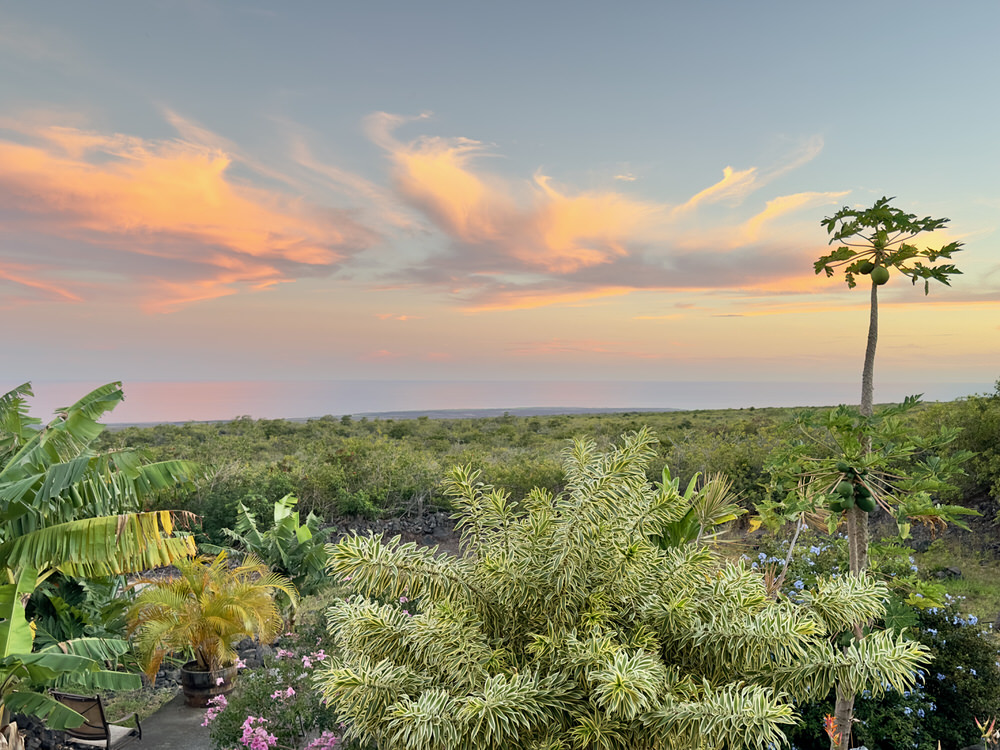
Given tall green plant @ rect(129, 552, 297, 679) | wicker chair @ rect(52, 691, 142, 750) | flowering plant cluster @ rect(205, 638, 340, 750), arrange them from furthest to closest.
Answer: tall green plant @ rect(129, 552, 297, 679) < wicker chair @ rect(52, 691, 142, 750) < flowering plant cluster @ rect(205, 638, 340, 750)

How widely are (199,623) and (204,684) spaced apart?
951 mm

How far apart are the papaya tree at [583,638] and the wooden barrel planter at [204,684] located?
616 cm

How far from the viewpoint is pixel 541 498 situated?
136 inches

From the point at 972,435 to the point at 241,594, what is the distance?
53.5 feet

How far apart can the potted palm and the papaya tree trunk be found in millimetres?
6855

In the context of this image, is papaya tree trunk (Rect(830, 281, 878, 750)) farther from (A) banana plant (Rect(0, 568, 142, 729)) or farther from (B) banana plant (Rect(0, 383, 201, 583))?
(A) banana plant (Rect(0, 568, 142, 729))

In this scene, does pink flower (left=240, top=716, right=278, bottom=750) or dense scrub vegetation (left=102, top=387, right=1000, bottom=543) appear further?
dense scrub vegetation (left=102, top=387, right=1000, bottom=543)

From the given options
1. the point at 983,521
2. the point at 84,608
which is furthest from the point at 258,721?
the point at 983,521

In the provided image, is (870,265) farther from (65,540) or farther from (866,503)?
(65,540)

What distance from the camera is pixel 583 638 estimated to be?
121 inches

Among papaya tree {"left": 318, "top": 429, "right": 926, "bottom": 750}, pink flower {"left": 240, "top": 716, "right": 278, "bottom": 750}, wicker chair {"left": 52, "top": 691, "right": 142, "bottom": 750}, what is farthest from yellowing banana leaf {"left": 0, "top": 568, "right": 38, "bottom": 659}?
papaya tree {"left": 318, "top": 429, "right": 926, "bottom": 750}

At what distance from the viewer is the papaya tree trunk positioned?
4.16m

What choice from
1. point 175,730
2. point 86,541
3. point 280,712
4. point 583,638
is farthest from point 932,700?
point 175,730

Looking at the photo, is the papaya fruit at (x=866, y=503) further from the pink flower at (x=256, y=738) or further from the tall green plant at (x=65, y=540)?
the tall green plant at (x=65, y=540)
